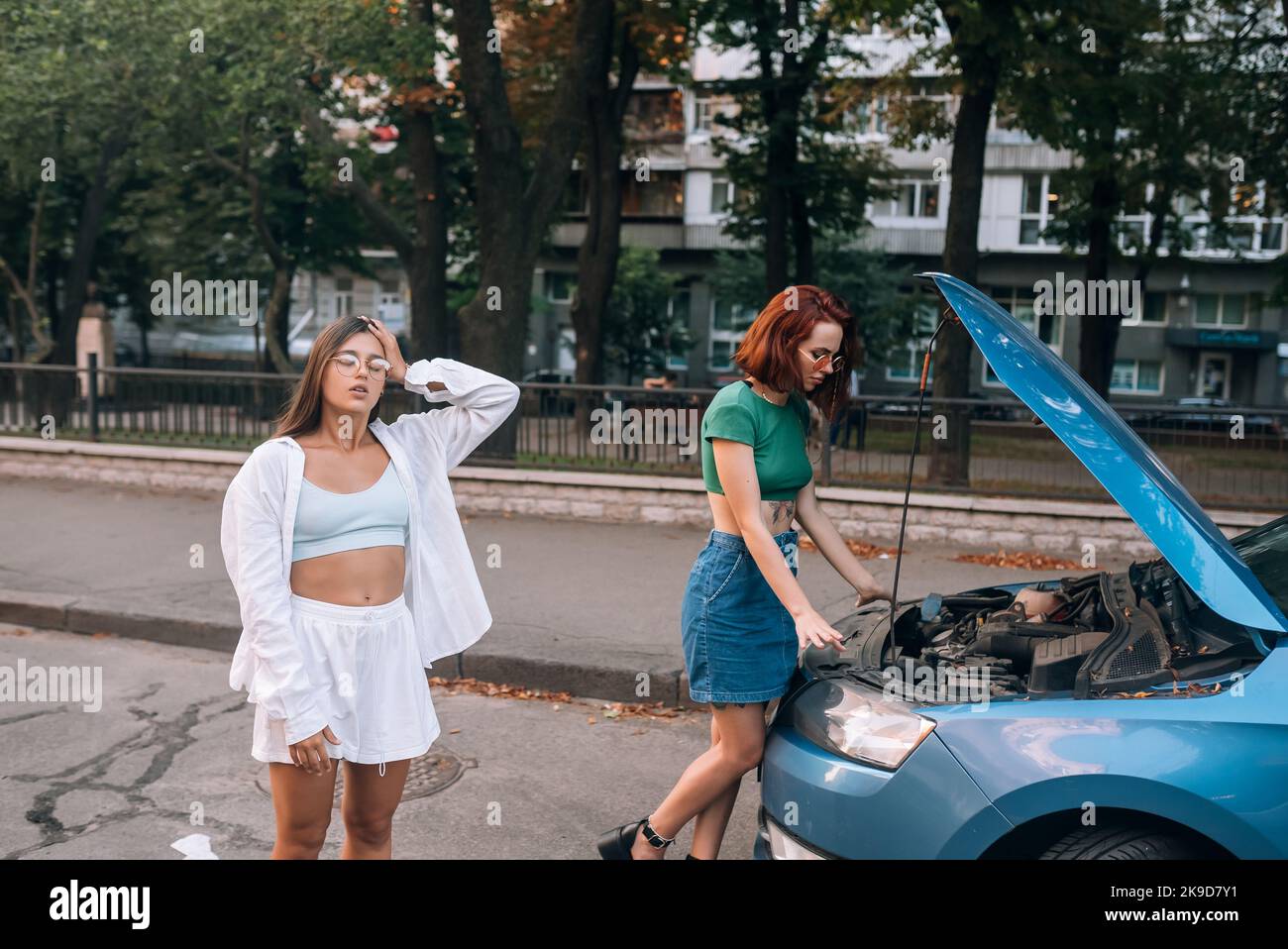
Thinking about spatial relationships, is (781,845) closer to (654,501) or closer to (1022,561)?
(1022,561)

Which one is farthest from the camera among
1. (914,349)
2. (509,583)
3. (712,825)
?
(914,349)

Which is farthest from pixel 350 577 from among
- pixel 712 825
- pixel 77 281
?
pixel 77 281

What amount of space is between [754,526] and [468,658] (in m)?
3.88

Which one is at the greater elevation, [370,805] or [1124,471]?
[1124,471]

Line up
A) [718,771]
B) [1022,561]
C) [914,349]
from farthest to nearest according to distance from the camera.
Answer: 1. [914,349]
2. [1022,561]
3. [718,771]

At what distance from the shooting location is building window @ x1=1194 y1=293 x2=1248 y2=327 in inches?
1620

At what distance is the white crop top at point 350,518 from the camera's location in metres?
3.20

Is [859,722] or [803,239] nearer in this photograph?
[859,722]

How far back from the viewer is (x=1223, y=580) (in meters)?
3.12

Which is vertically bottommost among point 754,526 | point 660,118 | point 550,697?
point 550,697

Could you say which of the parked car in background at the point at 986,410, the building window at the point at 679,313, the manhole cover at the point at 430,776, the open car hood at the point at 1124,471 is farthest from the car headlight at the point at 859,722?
the building window at the point at 679,313

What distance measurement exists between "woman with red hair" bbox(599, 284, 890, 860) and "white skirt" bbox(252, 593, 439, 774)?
0.88 meters

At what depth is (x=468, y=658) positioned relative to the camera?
7.12 m

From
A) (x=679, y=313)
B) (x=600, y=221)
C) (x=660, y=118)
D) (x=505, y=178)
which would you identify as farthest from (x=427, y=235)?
(x=660, y=118)
